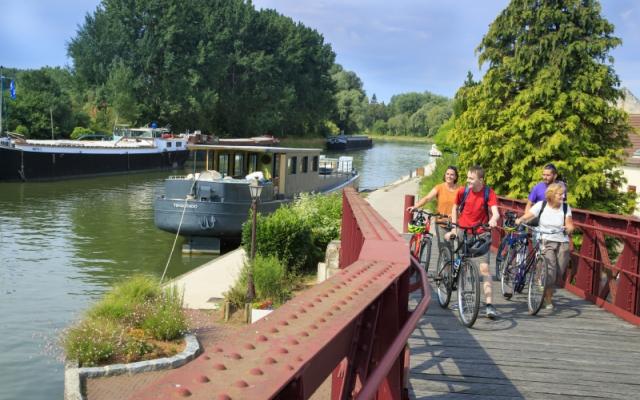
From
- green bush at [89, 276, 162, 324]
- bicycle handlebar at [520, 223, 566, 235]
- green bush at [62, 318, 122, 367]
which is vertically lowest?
green bush at [62, 318, 122, 367]

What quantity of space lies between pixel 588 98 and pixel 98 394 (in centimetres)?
1250

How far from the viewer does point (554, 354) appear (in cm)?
571

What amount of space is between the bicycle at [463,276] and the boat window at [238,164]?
15.9 metres

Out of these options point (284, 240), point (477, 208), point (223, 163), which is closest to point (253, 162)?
point (223, 163)

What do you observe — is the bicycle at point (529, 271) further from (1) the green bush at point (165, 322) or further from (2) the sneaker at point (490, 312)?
(1) the green bush at point (165, 322)

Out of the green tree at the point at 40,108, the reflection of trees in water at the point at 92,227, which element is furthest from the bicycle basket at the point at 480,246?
the green tree at the point at 40,108

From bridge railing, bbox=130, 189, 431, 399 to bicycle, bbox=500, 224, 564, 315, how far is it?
192 inches

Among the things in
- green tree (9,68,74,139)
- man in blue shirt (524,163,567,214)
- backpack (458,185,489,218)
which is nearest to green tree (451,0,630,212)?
man in blue shirt (524,163,567,214)

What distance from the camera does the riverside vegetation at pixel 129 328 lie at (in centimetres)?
904

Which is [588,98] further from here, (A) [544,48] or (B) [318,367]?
(B) [318,367]

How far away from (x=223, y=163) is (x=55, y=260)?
6778 mm

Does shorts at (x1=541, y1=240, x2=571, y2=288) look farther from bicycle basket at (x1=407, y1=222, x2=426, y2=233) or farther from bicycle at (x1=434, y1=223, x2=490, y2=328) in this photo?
bicycle basket at (x1=407, y1=222, x2=426, y2=233)

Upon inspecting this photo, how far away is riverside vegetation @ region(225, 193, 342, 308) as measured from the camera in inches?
500

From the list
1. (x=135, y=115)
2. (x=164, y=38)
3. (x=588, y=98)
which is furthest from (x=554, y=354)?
(x=164, y=38)
